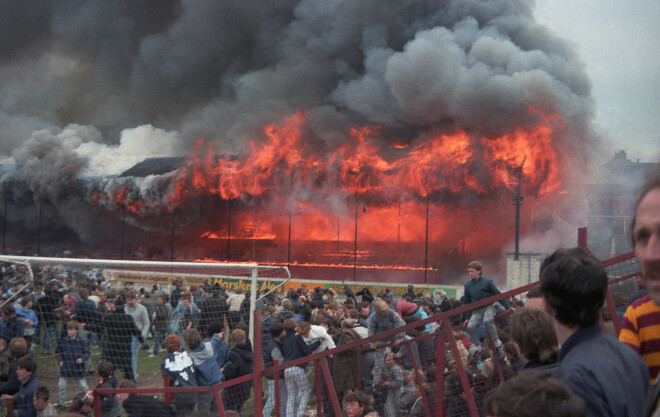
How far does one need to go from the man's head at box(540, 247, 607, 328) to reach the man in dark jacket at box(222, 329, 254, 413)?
4600mm

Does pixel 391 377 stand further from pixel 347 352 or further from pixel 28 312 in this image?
pixel 28 312

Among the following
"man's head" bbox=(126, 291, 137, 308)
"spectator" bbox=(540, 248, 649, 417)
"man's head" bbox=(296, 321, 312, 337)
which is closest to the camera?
"spectator" bbox=(540, 248, 649, 417)

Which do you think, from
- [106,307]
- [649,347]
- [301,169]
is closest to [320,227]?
[301,169]

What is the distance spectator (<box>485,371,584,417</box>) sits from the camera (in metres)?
1.36

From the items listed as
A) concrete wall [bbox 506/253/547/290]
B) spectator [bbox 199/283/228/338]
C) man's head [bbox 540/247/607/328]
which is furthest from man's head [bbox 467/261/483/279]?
concrete wall [bbox 506/253/547/290]

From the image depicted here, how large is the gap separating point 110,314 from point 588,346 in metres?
7.21

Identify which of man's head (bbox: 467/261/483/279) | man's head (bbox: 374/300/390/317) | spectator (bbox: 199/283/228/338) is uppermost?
man's head (bbox: 467/261/483/279)

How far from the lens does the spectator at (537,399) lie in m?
1.36

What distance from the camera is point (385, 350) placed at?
213 inches

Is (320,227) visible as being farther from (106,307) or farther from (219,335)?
(219,335)

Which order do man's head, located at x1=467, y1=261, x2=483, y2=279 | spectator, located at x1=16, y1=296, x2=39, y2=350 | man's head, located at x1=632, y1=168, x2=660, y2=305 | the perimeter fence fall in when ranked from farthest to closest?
spectator, located at x1=16, y1=296, x2=39, y2=350 → man's head, located at x1=467, y1=261, x2=483, y2=279 → the perimeter fence → man's head, located at x1=632, y1=168, x2=660, y2=305

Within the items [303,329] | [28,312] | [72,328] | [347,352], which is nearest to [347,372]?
[347,352]

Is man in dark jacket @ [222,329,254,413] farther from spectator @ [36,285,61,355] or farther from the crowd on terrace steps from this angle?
spectator @ [36,285,61,355]

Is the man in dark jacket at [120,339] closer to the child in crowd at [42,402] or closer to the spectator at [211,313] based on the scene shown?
the spectator at [211,313]
